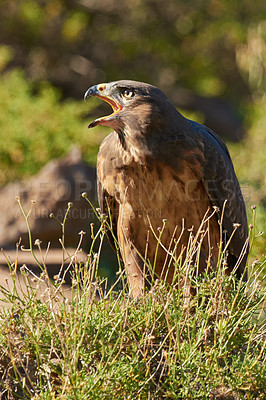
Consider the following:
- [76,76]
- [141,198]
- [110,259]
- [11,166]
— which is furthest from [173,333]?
[76,76]

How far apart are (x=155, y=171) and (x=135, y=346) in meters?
1.28

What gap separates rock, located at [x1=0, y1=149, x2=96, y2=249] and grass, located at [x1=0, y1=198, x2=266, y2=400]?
315cm

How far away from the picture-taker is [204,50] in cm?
1437

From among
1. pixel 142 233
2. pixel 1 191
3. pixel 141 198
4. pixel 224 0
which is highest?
pixel 224 0

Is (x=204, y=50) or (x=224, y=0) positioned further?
(x=204, y=50)

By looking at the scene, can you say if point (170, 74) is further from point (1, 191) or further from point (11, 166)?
point (1, 191)

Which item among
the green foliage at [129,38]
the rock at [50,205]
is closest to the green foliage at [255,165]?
the green foliage at [129,38]

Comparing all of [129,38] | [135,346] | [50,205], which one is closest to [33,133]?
[50,205]

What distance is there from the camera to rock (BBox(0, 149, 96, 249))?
620 cm

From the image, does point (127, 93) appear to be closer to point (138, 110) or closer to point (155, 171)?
point (138, 110)

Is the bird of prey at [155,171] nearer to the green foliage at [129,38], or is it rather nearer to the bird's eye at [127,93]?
the bird's eye at [127,93]

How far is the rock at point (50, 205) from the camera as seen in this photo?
6.20 m

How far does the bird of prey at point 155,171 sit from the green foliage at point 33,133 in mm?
3677

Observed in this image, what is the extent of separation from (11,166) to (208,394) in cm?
548
